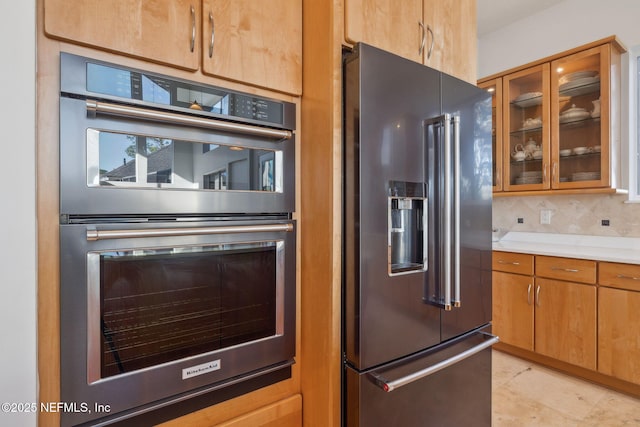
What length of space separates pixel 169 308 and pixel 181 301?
4cm

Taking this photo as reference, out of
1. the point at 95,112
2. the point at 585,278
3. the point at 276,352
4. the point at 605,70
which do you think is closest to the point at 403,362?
the point at 276,352

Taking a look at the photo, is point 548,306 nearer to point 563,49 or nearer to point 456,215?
point 456,215

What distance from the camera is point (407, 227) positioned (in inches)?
52.9

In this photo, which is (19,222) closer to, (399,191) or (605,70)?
(399,191)

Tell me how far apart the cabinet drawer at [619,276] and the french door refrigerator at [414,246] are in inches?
49.4

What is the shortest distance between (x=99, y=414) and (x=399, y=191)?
1.19 metres

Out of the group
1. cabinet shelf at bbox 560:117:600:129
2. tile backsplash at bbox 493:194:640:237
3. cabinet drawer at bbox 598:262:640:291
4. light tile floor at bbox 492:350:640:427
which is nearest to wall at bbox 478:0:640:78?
cabinet shelf at bbox 560:117:600:129

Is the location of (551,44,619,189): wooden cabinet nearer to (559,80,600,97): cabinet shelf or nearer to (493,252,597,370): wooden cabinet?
(559,80,600,97): cabinet shelf

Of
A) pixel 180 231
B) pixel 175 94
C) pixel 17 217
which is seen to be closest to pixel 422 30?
pixel 175 94

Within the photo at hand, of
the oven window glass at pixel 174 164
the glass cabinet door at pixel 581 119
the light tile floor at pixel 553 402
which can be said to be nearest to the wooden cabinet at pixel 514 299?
the light tile floor at pixel 553 402

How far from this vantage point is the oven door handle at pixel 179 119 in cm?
90

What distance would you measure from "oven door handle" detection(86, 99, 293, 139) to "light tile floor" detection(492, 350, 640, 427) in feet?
6.79

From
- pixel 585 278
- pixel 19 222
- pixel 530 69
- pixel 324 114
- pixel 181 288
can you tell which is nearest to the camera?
pixel 19 222

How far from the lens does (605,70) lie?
7.97 ft
